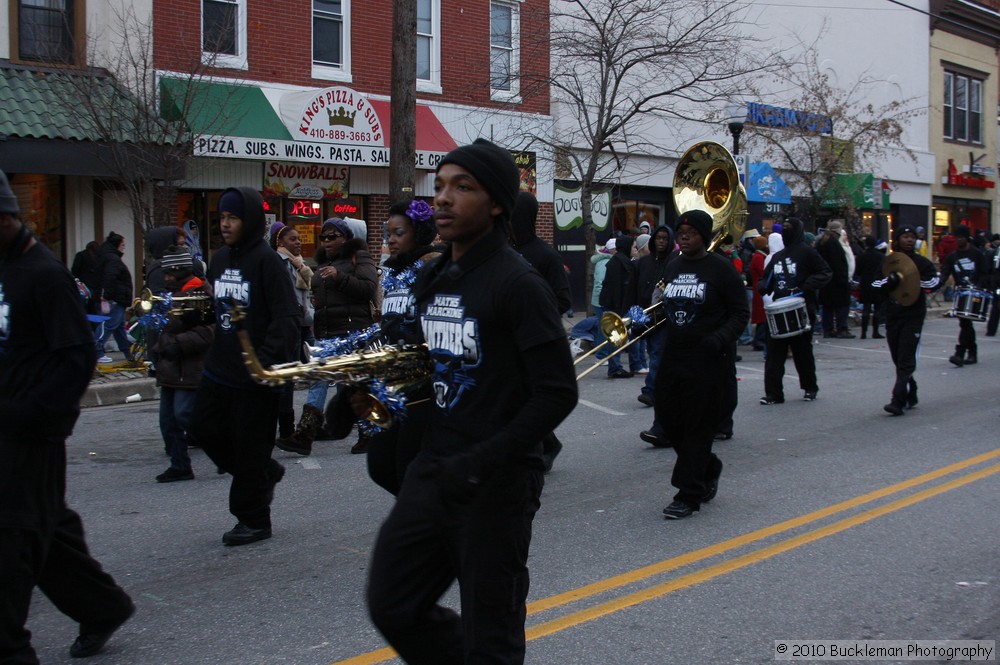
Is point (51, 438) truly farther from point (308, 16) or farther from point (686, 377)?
point (308, 16)

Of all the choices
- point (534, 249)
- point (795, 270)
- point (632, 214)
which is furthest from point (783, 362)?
point (632, 214)

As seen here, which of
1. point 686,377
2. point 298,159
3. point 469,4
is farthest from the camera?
point 469,4

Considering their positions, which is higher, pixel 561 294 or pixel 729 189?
pixel 729 189

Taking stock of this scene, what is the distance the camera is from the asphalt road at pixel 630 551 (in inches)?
182

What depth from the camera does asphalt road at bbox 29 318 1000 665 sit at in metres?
4.62

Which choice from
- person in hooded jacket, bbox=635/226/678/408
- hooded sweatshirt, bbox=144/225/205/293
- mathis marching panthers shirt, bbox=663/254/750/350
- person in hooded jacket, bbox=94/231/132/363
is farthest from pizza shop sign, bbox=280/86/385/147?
mathis marching panthers shirt, bbox=663/254/750/350

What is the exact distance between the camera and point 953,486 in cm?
733

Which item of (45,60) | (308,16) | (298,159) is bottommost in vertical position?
(298,159)

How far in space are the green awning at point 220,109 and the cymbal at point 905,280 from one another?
30.2ft

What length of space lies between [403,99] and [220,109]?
4000 millimetres

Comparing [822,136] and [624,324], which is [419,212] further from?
[822,136]

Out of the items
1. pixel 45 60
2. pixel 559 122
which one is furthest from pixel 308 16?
pixel 559 122

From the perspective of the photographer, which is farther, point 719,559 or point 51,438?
point 719,559

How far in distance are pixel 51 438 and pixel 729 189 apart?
281 inches
